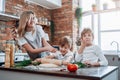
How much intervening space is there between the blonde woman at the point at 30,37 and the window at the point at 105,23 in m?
3.35

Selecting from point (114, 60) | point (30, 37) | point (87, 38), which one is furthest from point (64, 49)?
point (114, 60)

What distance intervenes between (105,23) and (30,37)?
11.7 feet

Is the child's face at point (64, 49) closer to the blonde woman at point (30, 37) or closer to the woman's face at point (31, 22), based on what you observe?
the blonde woman at point (30, 37)

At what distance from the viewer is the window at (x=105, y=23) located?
4.55 metres

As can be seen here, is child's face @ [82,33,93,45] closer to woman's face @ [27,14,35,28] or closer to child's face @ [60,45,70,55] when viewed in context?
child's face @ [60,45,70,55]

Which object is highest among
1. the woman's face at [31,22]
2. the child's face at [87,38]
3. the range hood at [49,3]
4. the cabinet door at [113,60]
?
the range hood at [49,3]

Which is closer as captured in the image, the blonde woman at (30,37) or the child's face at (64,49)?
the blonde woman at (30,37)

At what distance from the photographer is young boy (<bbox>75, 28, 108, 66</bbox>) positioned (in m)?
1.57

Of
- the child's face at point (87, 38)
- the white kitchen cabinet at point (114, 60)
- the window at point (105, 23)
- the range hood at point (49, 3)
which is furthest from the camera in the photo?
the window at point (105, 23)

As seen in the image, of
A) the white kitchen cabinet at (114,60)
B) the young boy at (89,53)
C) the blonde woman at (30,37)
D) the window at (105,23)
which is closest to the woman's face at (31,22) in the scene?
the blonde woman at (30,37)

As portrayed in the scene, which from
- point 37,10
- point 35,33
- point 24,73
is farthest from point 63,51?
point 37,10

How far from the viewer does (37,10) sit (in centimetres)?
457

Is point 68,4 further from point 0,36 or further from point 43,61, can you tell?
point 43,61

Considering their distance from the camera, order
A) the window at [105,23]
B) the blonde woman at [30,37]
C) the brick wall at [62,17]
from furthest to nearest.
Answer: the brick wall at [62,17], the window at [105,23], the blonde woman at [30,37]
